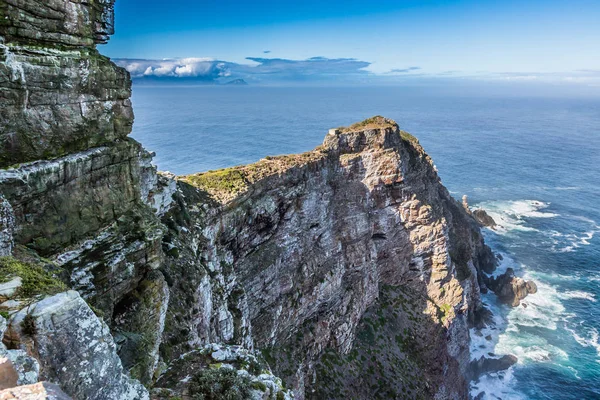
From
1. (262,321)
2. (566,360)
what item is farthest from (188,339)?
(566,360)

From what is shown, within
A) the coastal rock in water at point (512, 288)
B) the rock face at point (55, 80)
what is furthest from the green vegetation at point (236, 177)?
the coastal rock in water at point (512, 288)

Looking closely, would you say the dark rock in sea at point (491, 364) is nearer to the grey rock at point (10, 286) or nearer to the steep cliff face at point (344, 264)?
the steep cliff face at point (344, 264)

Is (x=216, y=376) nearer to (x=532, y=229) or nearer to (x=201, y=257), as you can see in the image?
(x=201, y=257)

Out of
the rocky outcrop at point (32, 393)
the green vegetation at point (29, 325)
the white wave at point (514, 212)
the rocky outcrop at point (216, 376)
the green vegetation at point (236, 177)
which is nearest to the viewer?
the rocky outcrop at point (32, 393)

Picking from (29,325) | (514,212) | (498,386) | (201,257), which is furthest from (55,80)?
(514,212)

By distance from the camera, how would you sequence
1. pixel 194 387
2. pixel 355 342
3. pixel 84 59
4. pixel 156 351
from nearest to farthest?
pixel 194 387 → pixel 84 59 → pixel 156 351 → pixel 355 342

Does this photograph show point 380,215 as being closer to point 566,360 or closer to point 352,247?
point 352,247
